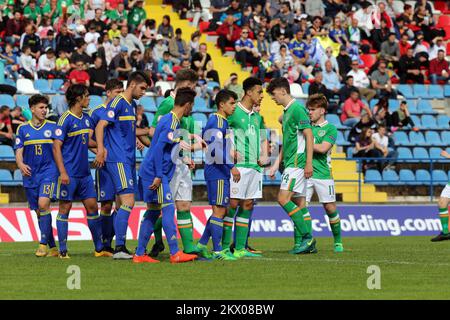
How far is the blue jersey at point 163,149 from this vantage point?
14414mm

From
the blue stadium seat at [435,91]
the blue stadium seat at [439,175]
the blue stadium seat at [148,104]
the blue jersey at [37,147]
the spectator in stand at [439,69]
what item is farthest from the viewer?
the spectator in stand at [439,69]

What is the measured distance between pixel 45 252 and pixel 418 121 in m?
17.9

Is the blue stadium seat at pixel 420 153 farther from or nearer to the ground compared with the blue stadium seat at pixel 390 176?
farther from the ground

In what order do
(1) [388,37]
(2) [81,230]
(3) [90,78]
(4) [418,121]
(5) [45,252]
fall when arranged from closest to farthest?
(5) [45,252] < (2) [81,230] < (3) [90,78] < (4) [418,121] < (1) [388,37]

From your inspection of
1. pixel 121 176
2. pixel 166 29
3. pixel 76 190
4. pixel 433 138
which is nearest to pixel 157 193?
pixel 121 176

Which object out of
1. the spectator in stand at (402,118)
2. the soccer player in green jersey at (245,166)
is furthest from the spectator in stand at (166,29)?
the soccer player in green jersey at (245,166)

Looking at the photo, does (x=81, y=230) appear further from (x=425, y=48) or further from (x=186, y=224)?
(x=425, y=48)

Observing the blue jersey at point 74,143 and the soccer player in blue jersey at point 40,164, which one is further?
the soccer player in blue jersey at point 40,164

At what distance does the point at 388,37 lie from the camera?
115ft

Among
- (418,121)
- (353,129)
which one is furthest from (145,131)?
(418,121)

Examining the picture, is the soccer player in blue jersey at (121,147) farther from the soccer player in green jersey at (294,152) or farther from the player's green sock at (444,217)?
the player's green sock at (444,217)

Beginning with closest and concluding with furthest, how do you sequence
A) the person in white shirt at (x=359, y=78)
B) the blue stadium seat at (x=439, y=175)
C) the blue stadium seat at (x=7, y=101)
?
the blue stadium seat at (x=7, y=101), the blue stadium seat at (x=439, y=175), the person in white shirt at (x=359, y=78)

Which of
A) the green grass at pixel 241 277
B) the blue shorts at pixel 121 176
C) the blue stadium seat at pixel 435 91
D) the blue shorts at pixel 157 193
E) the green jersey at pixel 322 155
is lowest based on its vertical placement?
the green grass at pixel 241 277

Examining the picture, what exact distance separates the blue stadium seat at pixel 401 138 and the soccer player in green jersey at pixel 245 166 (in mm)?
15003
